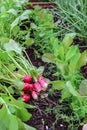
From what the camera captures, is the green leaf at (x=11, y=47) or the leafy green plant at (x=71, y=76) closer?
the leafy green plant at (x=71, y=76)

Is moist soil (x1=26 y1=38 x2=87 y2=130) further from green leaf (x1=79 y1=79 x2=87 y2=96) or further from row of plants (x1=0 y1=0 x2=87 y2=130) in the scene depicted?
green leaf (x1=79 y1=79 x2=87 y2=96)

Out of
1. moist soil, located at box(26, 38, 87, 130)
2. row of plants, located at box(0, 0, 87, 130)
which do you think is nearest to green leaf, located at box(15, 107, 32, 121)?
row of plants, located at box(0, 0, 87, 130)

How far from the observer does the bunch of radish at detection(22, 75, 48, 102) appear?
63.0 inches

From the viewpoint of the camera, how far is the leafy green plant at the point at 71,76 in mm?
1419

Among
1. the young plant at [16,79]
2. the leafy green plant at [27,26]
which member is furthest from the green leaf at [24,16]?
the young plant at [16,79]

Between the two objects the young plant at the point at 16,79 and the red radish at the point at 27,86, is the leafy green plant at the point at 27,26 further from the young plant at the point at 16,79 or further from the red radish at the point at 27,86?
the red radish at the point at 27,86

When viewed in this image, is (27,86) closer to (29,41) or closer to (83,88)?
(83,88)

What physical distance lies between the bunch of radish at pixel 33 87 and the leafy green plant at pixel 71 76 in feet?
0.30

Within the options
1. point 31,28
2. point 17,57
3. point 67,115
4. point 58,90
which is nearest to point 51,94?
point 58,90

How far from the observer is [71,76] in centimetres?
154

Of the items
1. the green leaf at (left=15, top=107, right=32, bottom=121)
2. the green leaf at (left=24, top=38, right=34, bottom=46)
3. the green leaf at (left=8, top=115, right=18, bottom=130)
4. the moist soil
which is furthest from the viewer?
the green leaf at (left=24, top=38, right=34, bottom=46)

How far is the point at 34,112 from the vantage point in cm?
154

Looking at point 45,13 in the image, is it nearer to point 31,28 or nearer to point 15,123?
point 31,28

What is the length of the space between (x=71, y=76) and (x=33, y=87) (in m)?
0.20
